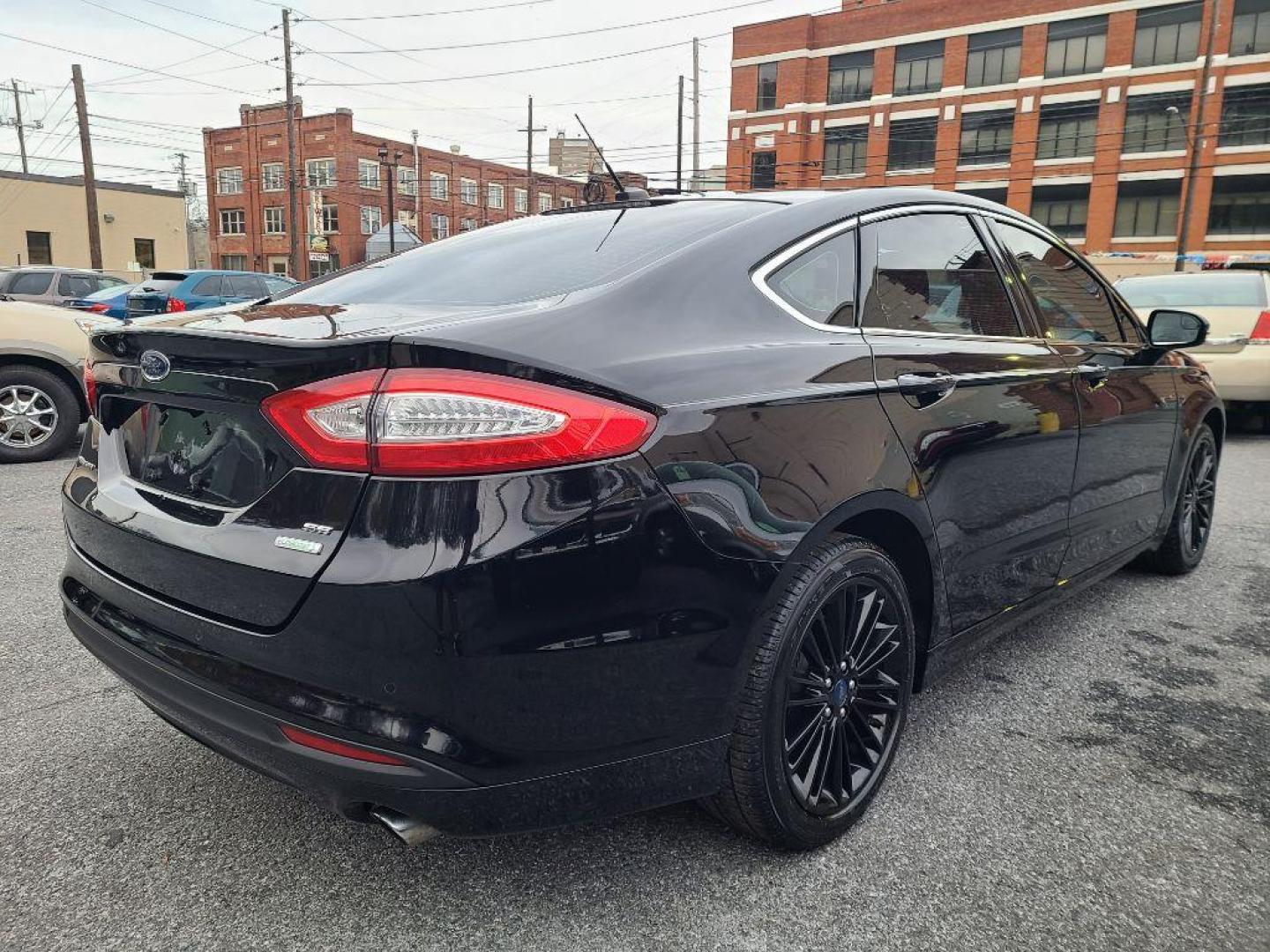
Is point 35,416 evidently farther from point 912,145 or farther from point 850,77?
point 850,77

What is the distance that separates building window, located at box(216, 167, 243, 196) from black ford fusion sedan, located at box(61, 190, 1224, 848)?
63.9m

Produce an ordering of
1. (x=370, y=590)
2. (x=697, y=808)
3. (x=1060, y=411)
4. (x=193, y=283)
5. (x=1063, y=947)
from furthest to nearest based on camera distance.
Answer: (x=193, y=283) → (x=1060, y=411) → (x=697, y=808) → (x=1063, y=947) → (x=370, y=590)

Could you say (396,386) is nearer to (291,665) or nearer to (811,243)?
(291,665)

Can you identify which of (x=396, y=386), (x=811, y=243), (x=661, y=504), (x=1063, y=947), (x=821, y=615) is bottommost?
(x=1063, y=947)

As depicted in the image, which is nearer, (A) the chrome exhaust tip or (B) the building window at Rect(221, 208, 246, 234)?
(A) the chrome exhaust tip

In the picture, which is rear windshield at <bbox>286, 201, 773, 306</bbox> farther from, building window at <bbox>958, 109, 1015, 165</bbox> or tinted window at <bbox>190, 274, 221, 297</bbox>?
building window at <bbox>958, 109, 1015, 165</bbox>

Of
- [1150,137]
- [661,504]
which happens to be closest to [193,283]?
[661,504]

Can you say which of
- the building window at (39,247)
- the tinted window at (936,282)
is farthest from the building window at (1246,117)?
the building window at (39,247)

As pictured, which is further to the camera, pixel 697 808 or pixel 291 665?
pixel 697 808

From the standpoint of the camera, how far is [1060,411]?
113 inches

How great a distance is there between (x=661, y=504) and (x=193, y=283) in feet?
48.8

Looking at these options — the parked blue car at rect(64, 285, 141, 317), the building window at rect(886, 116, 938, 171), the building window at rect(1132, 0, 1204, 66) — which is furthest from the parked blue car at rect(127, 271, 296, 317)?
the building window at rect(1132, 0, 1204, 66)

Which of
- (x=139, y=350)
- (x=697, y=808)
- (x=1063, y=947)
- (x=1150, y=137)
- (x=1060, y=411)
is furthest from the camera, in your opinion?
(x=1150, y=137)

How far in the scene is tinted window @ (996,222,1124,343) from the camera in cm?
306
